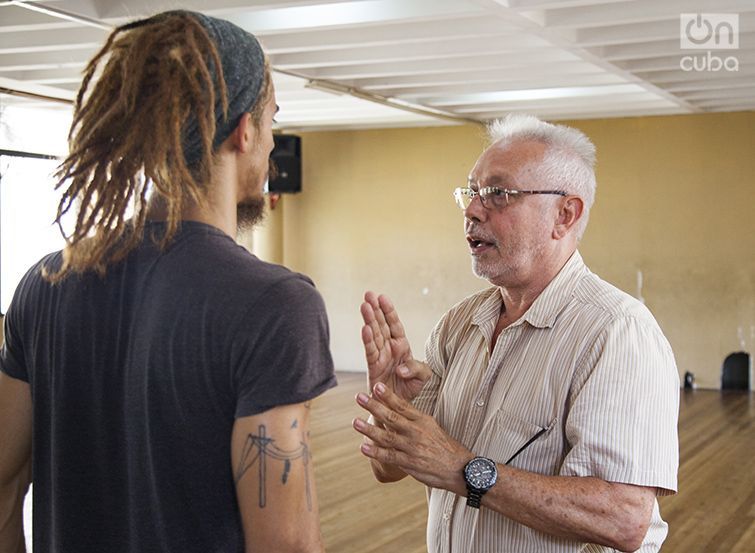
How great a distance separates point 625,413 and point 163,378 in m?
1.06

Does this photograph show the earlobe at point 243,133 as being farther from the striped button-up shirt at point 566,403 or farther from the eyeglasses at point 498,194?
the eyeglasses at point 498,194

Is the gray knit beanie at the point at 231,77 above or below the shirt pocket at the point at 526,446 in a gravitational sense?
above

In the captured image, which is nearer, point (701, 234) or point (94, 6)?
point (94, 6)

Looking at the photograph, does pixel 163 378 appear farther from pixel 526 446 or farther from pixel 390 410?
pixel 526 446

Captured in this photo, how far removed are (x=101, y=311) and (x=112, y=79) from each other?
0.30 m

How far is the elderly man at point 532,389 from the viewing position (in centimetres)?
189

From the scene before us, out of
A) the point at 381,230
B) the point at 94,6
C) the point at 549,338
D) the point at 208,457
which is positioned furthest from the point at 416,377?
the point at 381,230

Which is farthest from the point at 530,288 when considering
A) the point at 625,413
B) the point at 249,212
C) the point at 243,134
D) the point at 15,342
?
the point at 15,342

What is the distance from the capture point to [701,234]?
10.7m

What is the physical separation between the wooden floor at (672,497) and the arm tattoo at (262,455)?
3798 mm

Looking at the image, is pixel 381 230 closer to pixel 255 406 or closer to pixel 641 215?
pixel 641 215

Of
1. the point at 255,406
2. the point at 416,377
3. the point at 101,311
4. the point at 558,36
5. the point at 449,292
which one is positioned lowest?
the point at 449,292

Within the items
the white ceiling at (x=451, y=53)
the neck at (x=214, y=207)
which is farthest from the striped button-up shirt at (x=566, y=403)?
the white ceiling at (x=451, y=53)

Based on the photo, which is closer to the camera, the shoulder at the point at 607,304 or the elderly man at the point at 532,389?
the elderly man at the point at 532,389
